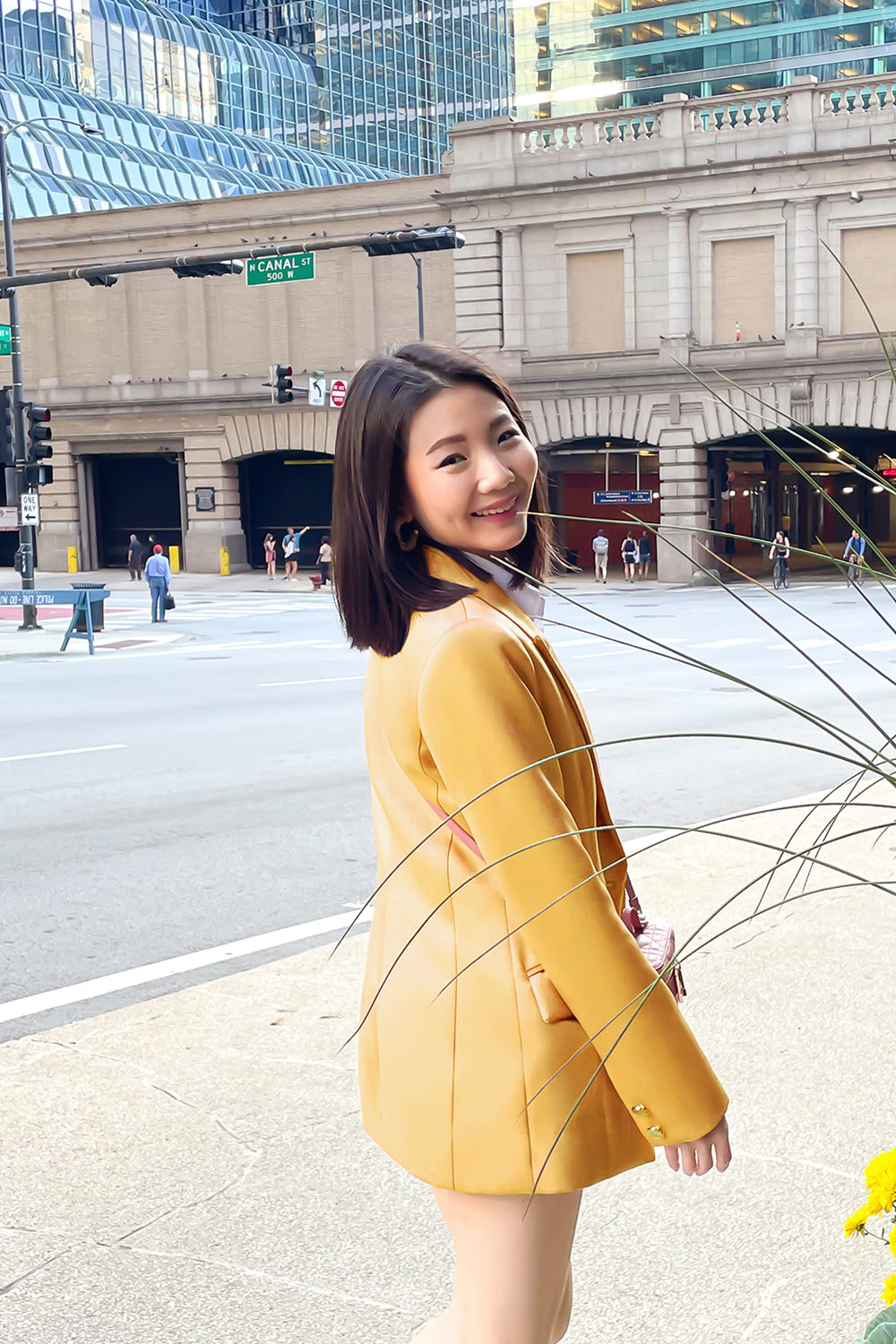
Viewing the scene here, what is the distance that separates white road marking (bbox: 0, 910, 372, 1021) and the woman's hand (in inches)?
148

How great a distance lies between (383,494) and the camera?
213cm

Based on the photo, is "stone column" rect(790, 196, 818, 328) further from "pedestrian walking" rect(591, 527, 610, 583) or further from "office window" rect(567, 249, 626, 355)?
"pedestrian walking" rect(591, 527, 610, 583)

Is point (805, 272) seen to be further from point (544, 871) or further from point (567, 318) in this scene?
point (544, 871)

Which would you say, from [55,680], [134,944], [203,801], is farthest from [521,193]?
[134,944]

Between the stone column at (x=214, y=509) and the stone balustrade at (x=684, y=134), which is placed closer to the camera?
the stone balustrade at (x=684, y=134)

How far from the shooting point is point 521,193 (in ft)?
137

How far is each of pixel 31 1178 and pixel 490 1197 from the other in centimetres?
229

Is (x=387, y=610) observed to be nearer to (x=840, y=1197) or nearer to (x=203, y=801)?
(x=840, y=1197)

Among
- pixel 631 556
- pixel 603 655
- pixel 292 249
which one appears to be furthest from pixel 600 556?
pixel 292 249

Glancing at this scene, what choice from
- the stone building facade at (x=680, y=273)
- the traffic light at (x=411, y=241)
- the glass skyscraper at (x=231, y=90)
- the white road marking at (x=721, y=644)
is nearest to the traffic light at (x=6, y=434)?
the traffic light at (x=411, y=241)

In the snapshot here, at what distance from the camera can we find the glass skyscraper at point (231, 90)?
182 feet

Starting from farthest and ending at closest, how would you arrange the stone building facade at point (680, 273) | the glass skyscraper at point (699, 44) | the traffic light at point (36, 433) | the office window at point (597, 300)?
the glass skyscraper at point (699, 44)
the office window at point (597, 300)
the stone building facade at point (680, 273)
the traffic light at point (36, 433)

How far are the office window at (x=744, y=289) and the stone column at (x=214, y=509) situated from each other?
16.6 metres

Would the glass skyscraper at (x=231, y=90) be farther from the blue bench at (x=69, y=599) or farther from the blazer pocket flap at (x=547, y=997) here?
the blazer pocket flap at (x=547, y=997)
